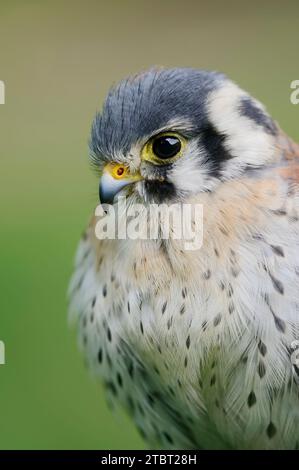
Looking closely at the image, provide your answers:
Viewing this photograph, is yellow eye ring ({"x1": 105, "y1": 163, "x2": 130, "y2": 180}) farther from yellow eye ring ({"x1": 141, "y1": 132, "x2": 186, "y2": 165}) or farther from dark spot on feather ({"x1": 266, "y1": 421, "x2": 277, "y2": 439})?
dark spot on feather ({"x1": 266, "y1": 421, "x2": 277, "y2": 439})

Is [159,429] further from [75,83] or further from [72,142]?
[75,83]

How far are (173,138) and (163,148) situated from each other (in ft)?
0.17

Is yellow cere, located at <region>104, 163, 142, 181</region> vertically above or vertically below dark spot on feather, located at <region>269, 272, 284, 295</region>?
above

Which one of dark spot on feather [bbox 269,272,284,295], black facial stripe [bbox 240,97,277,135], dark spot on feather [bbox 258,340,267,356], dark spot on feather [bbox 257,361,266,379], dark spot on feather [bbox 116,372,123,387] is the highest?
black facial stripe [bbox 240,97,277,135]

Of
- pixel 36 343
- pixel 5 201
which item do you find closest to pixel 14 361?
pixel 36 343

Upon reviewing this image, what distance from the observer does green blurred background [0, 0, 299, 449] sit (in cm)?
522

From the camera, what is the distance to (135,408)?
3.97 metres

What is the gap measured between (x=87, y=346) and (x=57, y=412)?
1.28 meters

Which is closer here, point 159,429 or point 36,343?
point 159,429

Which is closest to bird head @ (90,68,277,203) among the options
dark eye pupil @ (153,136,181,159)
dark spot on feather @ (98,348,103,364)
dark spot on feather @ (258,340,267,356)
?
dark eye pupil @ (153,136,181,159)

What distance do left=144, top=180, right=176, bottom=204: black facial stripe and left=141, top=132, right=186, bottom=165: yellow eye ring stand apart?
0.07 metres

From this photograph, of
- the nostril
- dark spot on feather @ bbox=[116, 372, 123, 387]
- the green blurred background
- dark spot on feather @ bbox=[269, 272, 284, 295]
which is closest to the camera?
dark spot on feather @ bbox=[269, 272, 284, 295]

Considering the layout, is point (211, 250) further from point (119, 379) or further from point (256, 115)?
point (119, 379)

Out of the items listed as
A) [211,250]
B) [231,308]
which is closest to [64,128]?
[211,250]
